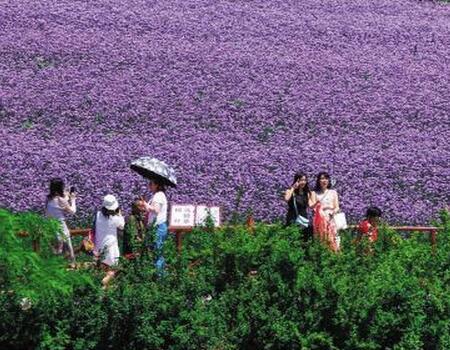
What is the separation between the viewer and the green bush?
395 inches

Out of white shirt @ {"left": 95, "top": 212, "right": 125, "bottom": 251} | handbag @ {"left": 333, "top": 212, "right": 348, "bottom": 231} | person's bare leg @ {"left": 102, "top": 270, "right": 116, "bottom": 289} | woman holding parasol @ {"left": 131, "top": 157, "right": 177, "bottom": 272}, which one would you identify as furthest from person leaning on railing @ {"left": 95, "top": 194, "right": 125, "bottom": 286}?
person's bare leg @ {"left": 102, "top": 270, "right": 116, "bottom": 289}

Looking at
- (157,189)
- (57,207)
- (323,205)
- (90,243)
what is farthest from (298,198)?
(57,207)

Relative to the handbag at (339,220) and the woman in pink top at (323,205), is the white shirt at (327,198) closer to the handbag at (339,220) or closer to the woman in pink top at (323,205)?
the woman in pink top at (323,205)

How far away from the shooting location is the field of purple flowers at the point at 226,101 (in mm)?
18656

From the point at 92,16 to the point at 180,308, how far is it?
16.2 metres

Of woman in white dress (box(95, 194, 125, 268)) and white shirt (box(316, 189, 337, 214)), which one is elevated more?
white shirt (box(316, 189, 337, 214))

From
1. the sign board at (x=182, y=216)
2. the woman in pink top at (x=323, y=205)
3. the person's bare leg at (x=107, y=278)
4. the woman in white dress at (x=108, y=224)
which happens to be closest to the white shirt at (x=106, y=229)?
the woman in white dress at (x=108, y=224)

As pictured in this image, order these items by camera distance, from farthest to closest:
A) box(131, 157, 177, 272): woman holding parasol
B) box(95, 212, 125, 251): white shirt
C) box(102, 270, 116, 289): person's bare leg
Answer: box(95, 212, 125, 251): white shirt, box(131, 157, 177, 272): woman holding parasol, box(102, 270, 116, 289): person's bare leg

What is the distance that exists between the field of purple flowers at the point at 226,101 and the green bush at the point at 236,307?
608 cm

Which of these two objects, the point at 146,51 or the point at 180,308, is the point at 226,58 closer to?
the point at 146,51

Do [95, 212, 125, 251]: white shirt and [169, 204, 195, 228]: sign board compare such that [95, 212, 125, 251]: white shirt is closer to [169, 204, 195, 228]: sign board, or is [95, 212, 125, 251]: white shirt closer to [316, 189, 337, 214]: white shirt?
[169, 204, 195, 228]: sign board

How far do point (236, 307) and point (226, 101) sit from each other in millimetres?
11752

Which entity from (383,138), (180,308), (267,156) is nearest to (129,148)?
(267,156)

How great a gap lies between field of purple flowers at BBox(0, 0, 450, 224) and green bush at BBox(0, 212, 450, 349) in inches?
239
